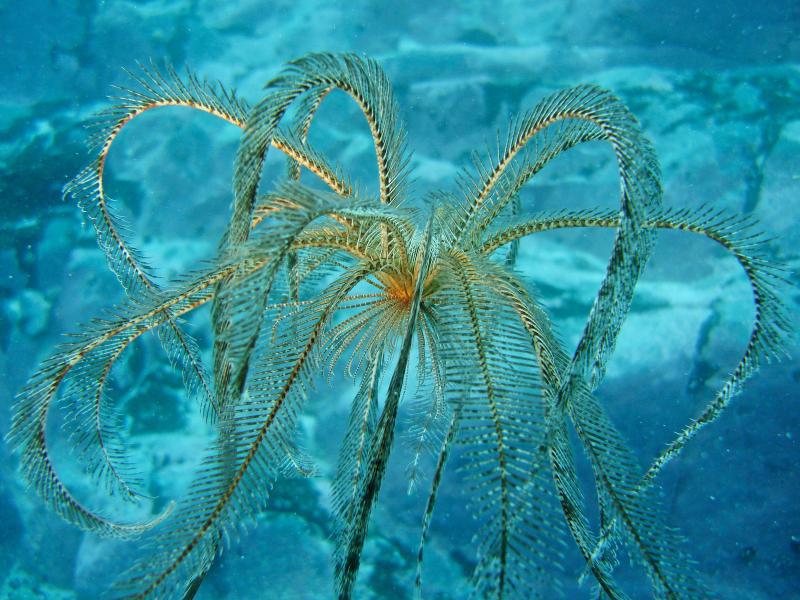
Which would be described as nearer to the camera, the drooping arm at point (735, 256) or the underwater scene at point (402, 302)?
the underwater scene at point (402, 302)

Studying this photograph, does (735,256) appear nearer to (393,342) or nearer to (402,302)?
(402,302)

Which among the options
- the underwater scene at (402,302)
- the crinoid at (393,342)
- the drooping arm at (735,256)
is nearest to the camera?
the crinoid at (393,342)

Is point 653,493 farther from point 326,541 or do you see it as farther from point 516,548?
point 516,548

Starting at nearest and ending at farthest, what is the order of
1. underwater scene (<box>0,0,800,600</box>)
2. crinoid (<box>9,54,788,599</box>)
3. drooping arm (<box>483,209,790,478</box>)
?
crinoid (<box>9,54,788,599</box>) → underwater scene (<box>0,0,800,600</box>) → drooping arm (<box>483,209,790,478</box>)

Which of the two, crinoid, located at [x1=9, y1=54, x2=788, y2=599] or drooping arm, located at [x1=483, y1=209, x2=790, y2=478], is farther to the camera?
drooping arm, located at [x1=483, y1=209, x2=790, y2=478]

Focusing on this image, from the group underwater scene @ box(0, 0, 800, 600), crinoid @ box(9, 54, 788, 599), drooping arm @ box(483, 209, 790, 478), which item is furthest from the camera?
drooping arm @ box(483, 209, 790, 478)
